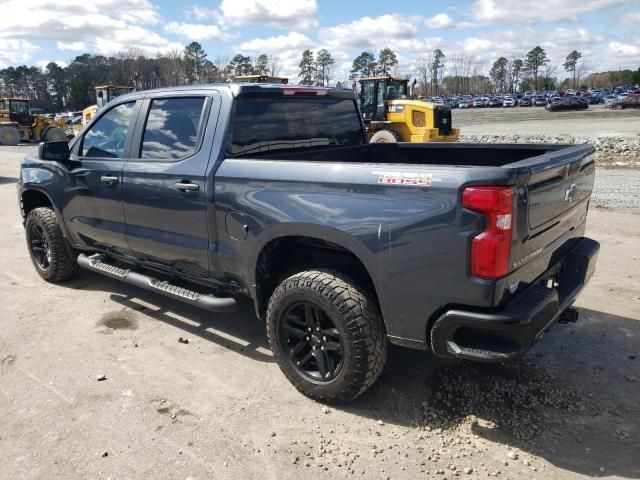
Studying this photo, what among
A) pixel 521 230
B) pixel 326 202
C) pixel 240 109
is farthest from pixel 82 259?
pixel 521 230

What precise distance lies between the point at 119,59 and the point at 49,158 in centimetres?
11085

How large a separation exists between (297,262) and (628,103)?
6324 centimetres

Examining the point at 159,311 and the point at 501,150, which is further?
the point at 159,311

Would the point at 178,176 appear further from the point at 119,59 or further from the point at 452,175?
the point at 119,59

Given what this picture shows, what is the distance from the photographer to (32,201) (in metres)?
5.95

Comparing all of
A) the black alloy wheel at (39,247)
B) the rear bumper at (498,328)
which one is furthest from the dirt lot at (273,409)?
the black alloy wheel at (39,247)

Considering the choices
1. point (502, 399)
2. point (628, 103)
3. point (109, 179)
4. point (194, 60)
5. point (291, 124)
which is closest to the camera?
point (502, 399)

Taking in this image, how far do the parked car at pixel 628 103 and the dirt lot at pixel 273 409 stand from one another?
6071 cm

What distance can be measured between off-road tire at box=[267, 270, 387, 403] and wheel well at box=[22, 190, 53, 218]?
3.74 metres

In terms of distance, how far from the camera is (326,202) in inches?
124

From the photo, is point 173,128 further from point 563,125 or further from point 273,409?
point 563,125

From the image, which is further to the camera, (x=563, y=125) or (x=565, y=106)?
(x=565, y=106)

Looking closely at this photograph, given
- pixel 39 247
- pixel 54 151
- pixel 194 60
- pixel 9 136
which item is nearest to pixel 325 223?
pixel 54 151

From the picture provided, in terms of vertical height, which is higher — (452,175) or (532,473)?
(452,175)
